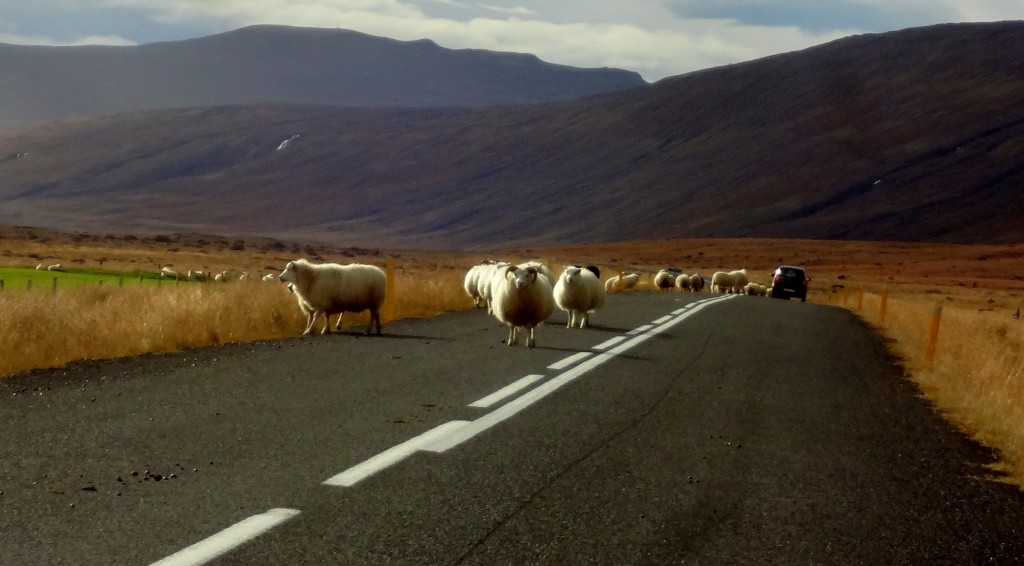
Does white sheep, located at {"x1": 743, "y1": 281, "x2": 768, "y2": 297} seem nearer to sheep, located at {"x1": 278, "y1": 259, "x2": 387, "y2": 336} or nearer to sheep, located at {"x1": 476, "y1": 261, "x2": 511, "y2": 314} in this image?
sheep, located at {"x1": 476, "y1": 261, "x2": 511, "y2": 314}

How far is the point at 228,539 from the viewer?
18.2 ft

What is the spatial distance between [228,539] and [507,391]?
19.0 ft

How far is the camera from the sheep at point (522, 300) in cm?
1675

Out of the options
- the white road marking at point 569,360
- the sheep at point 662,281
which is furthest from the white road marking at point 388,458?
the sheep at point 662,281

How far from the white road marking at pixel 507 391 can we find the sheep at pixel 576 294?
307 inches

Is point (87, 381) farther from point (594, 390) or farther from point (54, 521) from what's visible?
point (54, 521)

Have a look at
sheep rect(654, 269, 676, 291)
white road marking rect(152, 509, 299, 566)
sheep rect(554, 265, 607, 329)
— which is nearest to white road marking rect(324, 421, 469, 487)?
white road marking rect(152, 509, 299, 566)

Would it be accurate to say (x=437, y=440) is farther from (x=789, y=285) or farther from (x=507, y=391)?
(x=789, y=285)

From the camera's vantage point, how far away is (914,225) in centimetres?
14938

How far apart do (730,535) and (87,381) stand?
23.5 feet

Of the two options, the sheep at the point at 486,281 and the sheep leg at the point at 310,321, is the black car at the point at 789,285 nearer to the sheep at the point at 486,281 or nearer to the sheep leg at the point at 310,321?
the sheep at the point at 486,281

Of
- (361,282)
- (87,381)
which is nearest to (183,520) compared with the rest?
(87,381)

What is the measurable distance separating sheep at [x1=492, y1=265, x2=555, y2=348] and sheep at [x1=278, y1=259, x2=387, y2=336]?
219 centimetres

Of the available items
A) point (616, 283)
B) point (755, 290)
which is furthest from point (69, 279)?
point (755, 290)
